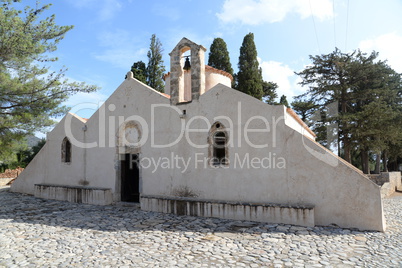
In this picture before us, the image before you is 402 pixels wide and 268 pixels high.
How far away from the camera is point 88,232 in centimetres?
655

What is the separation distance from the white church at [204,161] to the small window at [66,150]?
57 mm

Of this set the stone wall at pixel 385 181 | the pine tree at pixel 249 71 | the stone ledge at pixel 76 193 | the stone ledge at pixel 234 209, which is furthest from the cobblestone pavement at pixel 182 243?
the pine tree at pixel 249 71

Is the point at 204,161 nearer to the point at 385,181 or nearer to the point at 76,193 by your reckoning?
the point at 76,193

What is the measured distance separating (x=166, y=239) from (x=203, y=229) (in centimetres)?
113

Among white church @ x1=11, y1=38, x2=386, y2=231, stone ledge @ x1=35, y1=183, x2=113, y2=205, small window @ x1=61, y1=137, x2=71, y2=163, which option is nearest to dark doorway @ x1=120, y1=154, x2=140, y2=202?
white church @ x1=11, y1=38, x2=386, y2=231

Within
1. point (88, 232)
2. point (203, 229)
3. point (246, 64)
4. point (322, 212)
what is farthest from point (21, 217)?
point (246, 64)

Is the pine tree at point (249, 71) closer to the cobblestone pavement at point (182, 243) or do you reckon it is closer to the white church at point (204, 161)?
the white church at point (204, 161)

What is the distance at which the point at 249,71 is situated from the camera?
72.1ft

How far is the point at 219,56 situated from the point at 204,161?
16.6 metres

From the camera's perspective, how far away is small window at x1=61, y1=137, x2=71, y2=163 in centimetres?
1239

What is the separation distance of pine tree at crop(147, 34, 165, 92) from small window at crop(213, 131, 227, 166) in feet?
62.7

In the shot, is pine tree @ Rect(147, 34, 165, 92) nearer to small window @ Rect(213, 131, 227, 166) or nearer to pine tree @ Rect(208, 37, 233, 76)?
pine tree @ Rect(208, 37, 233, 76)

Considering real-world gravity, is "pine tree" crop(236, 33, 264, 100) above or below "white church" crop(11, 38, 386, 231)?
above

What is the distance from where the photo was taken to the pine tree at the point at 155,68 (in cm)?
2698
